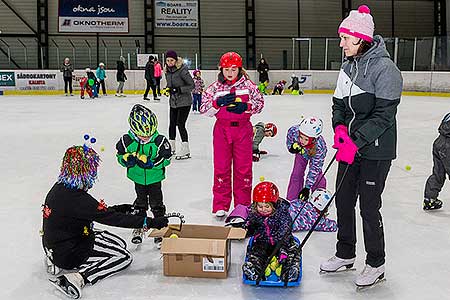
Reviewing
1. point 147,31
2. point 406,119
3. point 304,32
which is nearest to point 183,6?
point 147,31

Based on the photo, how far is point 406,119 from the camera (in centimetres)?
1093

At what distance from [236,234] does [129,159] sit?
83 centimetres

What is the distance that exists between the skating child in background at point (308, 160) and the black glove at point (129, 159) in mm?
1188

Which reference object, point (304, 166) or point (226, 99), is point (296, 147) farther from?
point (226, 99)

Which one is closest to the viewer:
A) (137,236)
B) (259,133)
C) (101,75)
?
(137,236)

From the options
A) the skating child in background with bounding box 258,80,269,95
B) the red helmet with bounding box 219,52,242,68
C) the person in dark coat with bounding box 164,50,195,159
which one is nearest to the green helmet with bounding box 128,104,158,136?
the red helmet with bounding box 219,52,242,68

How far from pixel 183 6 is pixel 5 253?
21.4m

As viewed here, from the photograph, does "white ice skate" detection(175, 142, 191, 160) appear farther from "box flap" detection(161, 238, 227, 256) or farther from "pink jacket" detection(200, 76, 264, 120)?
"box flap" detection(161, 238, 227, 256)

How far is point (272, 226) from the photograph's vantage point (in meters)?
3.11

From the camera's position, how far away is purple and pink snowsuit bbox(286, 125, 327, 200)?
4.03 meters

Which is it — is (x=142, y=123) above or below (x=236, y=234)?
above

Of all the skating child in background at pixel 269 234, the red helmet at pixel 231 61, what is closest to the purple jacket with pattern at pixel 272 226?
the skating child in background at pixel 269 234

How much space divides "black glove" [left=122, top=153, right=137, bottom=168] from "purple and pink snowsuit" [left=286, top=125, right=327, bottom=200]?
50.8 inches

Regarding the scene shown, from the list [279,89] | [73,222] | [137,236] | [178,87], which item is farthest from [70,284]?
[279,89]
